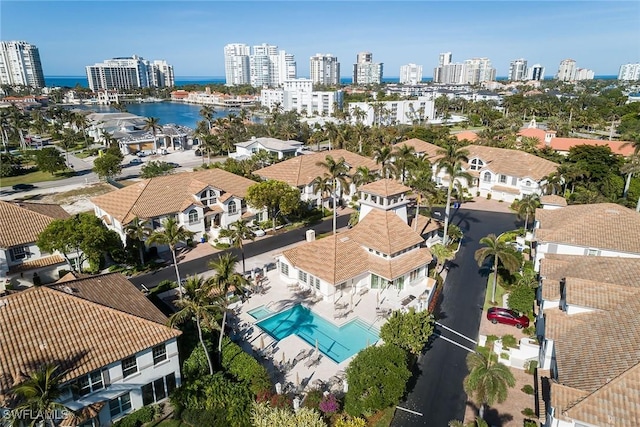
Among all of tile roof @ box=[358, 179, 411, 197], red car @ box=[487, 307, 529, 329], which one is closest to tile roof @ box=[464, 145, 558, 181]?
tile roof @ box=[358, 179, 411, 197]

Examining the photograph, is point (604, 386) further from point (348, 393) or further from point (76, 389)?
point (76, 389)

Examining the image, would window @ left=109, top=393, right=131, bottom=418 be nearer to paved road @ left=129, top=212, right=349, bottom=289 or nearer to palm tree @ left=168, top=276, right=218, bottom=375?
palm tree @ left=168, top=276, right=218, bottom=375

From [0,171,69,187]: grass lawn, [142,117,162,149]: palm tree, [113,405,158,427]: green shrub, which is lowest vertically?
[0,171,69,187]: grass lawn

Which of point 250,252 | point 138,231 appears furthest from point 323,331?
point 138,231

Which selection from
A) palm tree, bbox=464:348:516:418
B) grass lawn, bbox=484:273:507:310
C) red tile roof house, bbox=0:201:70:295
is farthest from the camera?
red tile roof house, bbox=0:201:70:295


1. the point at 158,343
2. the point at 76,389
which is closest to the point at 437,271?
the point at 158,343

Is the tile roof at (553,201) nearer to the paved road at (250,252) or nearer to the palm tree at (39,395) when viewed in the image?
the paved road at (250,252)
